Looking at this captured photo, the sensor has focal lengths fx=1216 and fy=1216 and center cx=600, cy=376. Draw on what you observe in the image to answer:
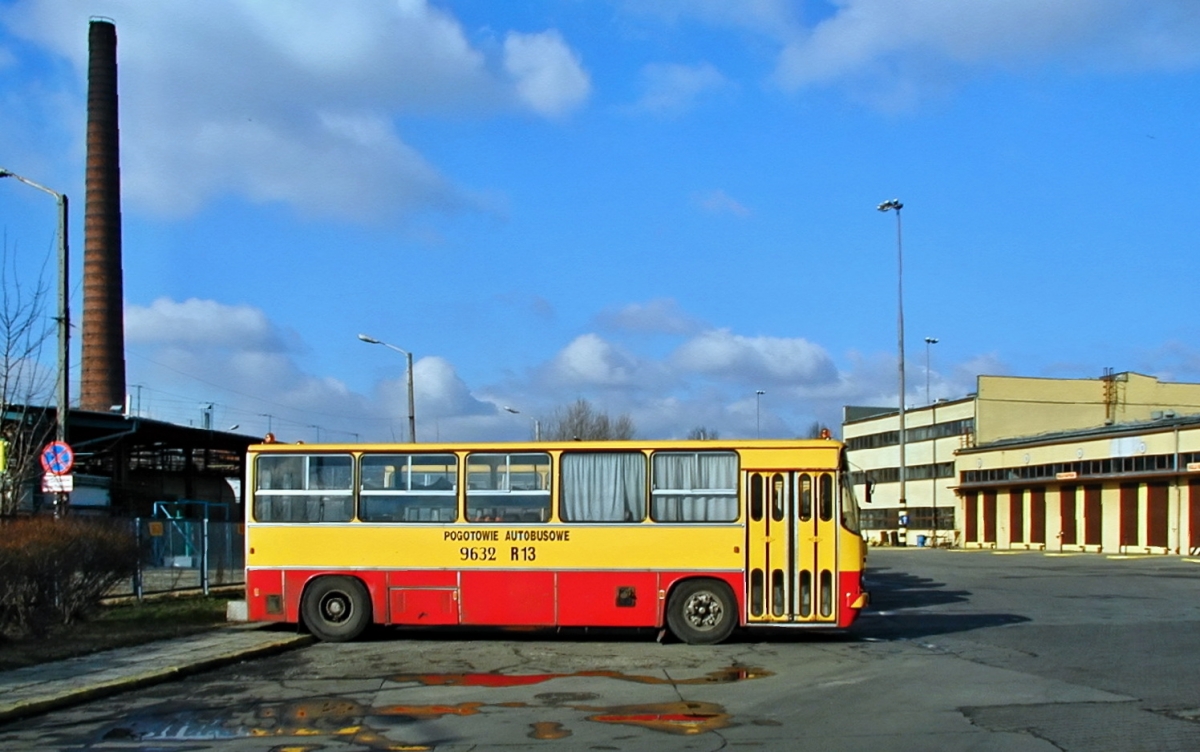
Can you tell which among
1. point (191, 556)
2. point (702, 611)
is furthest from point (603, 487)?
point (191, 556)

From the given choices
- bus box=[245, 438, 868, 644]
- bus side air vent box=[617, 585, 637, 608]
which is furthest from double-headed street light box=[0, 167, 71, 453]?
bus side air vent box=[617, 585, 637, 608]

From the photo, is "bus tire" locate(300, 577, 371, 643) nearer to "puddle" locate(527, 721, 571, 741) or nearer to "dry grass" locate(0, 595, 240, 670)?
"dry grass" locate(0, 595, 240, 670)

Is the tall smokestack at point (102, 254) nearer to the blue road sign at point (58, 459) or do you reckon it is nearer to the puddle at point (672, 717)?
the blue road sign at point (58, 459)

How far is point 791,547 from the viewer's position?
57.0 feet

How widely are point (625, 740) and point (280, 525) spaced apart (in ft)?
32.6

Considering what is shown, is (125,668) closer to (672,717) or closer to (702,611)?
(672,717)

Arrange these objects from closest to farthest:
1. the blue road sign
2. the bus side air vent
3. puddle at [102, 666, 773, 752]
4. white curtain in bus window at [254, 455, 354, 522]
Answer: puddle at [102, 666, 773, 752] < the bus side air vent < white curtain in bus window at [254, 455, 354, 522] < the blue road sign

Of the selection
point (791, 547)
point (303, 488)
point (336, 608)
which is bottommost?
point (336, 608)

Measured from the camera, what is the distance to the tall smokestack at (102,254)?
61031 millimetres

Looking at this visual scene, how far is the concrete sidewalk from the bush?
5.52ft

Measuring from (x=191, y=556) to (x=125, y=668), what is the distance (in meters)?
14.0

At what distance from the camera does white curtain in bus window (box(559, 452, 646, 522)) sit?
1786 cm

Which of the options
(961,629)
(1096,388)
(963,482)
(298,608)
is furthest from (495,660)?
(1096,388)

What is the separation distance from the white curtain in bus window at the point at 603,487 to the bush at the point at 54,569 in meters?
6.97
